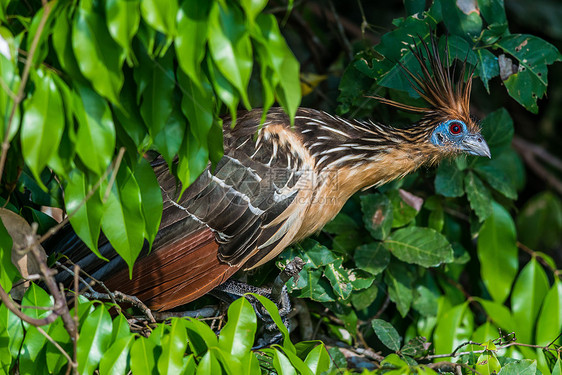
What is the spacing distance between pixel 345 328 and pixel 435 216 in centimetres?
73

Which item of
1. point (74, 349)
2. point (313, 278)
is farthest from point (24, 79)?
point (313, 278)

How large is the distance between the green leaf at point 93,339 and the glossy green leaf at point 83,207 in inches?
8.5

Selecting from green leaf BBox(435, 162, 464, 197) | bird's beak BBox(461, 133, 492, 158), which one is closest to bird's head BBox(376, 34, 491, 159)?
bird's beak BBox(461, 133, 492, 158)

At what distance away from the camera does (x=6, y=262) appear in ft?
5.75

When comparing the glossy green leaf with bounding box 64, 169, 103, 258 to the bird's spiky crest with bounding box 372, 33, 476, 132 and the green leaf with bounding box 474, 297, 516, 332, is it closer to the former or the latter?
the bird's spiky crest with bounding box 372, 33, 476, 132

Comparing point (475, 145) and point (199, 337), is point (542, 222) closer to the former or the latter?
point (475, 145)

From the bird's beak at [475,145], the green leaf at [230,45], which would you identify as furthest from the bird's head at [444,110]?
the green leaf at [230,45]

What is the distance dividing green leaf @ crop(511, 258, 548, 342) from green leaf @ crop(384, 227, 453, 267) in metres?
0.56

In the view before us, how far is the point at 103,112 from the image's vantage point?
1.42 m

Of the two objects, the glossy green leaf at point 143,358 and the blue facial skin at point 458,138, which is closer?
the glossy green leaf at point 143,358

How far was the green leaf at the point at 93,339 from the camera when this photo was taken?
5.29 ft

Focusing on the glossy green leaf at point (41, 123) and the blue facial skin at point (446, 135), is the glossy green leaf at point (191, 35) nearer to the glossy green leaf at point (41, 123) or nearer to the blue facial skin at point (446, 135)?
the glossy green leaf at point (41, 123)

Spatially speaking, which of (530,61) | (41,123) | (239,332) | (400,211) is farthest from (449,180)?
(41,123)

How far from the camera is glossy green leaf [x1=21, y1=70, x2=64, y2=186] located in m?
1.33
